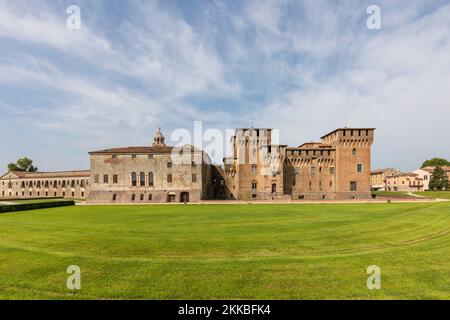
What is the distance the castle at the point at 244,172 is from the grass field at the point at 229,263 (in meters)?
30.9

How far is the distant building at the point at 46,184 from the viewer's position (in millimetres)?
73375

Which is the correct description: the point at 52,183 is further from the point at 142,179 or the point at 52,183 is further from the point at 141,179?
the point at 142,179

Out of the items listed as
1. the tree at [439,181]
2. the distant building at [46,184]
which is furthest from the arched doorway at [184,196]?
the tree at [439,181]

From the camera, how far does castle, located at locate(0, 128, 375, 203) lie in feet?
145

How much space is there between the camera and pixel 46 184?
248ft

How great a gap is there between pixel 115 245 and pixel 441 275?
1158 cm

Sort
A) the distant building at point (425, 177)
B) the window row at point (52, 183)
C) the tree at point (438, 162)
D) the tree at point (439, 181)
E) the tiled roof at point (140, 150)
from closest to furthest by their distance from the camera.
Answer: the tiled roof at point (140, 150) → the tree at point (439, 181) → the window row at point (52, 183) → the distant building at point (425, 177) → the tree at point (438, 162)

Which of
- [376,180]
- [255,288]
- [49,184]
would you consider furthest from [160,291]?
[376,180]

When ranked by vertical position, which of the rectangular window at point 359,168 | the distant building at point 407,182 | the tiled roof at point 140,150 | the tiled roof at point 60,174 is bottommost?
the distant building at point 407,182

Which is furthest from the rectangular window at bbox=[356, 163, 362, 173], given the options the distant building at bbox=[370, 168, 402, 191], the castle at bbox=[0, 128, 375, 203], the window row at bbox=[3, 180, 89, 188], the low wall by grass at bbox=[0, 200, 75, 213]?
the window row at bbox=[3, 180, 89, 188]

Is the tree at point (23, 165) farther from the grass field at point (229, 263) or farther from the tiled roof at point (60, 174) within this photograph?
the grass field at point (229, 263)

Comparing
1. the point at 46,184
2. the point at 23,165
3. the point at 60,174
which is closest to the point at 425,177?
the point at 60,174

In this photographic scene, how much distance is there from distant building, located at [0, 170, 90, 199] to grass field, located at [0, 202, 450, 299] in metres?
68.4

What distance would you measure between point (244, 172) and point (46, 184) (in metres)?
67.1
